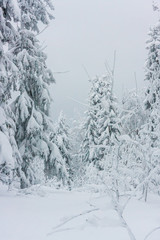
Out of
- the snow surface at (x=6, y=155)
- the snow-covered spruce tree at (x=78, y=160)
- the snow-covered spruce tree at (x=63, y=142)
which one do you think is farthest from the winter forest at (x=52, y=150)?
the snow-covered spruce tree at (x=78, y=160)

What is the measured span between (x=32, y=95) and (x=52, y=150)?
8.62 ft

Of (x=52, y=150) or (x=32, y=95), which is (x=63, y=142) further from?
(x=32, y=95)

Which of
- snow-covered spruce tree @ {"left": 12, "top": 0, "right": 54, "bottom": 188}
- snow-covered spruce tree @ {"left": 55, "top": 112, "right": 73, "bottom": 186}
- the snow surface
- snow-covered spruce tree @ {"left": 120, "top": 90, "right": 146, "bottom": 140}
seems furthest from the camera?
snow-covered spruce tree @ {"left": 55, "top": 112, "right": 73, "bottom": 186}

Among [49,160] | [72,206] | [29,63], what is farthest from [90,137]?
[72,206]

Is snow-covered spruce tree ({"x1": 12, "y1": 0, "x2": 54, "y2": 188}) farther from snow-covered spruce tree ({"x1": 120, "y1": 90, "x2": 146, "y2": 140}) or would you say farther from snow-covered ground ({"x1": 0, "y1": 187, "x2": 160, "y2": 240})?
snow-covered spruce tree ({"x1": 120, "y1": 90, "x2": 146, "y2": 140})

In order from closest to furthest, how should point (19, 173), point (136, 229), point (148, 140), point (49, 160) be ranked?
point (136, 229) < point (148, 140) < point (19, 173) < point (49, 160)

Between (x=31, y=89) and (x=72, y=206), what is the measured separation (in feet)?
24.1

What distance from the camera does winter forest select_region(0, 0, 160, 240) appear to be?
482 cm

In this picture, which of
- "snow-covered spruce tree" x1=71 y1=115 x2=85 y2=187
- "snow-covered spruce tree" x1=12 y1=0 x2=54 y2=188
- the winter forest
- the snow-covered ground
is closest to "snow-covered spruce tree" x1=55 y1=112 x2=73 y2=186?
"snow-covered spruce tree" x1=71 y1=115 x2=85 y2=187

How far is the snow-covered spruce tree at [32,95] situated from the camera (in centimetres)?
1298

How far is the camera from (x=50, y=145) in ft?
46.2

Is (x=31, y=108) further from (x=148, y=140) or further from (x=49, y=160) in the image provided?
(x=148, y=140)

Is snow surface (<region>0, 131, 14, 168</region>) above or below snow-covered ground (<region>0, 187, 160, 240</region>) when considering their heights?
above

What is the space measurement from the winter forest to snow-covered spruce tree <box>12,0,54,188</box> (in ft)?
0.14
